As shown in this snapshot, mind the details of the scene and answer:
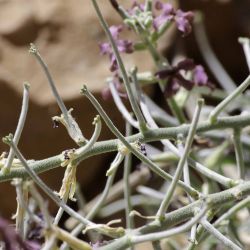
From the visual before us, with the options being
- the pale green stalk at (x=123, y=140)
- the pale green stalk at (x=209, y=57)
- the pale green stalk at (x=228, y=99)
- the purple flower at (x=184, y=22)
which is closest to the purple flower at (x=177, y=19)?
the purple flower at (x=184, y=22)

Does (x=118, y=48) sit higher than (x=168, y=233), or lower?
higher

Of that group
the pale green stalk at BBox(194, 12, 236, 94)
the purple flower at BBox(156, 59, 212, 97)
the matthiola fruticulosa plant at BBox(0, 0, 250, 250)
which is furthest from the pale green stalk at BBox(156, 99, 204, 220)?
the pale green stalk at BBox(194, 12, 236, 94)

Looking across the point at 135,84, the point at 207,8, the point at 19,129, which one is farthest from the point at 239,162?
the point at 207,8

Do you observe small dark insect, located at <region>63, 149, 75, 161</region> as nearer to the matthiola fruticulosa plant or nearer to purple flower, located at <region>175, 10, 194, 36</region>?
the matthiola fruticulosa plant

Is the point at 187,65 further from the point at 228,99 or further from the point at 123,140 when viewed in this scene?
the point at 123,140

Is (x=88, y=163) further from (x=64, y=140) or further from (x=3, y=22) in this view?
(x=3, y=22)

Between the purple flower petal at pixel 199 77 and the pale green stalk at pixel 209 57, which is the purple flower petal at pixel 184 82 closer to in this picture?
the purple flower petal at pixel 199 77

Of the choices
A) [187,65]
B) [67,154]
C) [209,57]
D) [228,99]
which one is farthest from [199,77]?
[209,57]

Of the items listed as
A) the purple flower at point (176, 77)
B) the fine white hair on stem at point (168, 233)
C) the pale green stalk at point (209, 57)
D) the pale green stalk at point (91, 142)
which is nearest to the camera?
the fine white hair on stem at point (168, 233)
